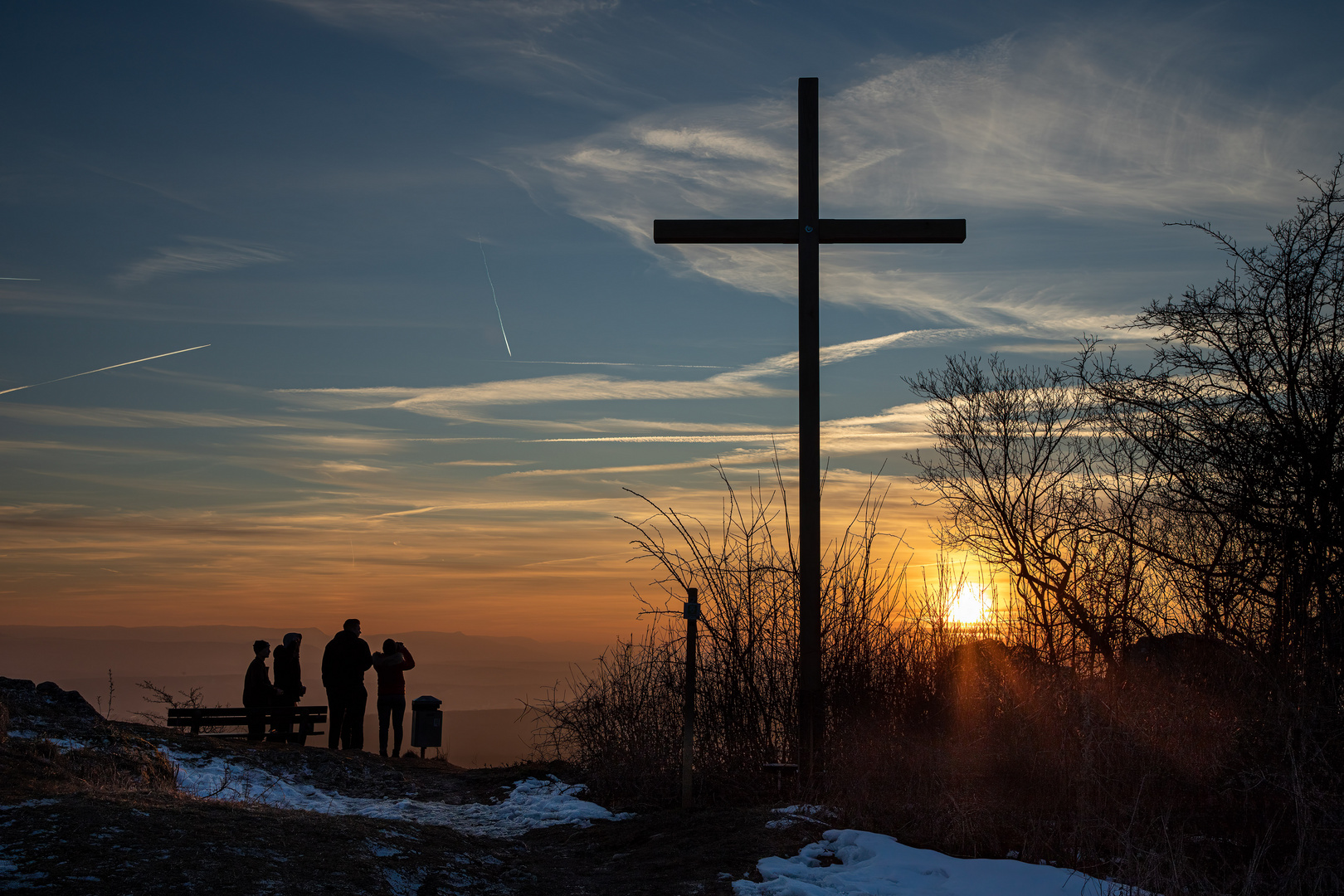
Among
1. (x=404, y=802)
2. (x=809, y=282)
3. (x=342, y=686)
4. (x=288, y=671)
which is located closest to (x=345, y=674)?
(x=342, y=686)

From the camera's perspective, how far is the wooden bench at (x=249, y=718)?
12102 millimetres

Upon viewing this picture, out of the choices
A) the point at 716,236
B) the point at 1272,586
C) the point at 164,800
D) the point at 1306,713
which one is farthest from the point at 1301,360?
the point at 164,800

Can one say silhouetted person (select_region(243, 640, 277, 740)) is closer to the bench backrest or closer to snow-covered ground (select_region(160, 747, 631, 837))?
the bench backrest

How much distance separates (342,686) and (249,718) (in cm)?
121

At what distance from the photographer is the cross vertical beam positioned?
775 centimetres

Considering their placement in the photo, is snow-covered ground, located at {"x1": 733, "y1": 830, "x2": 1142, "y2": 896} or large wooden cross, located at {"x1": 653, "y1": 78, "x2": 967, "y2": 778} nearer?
snow-covered ground, located at {"x1": 733, "y1": 830, "x2": 1142, "y2": 896}

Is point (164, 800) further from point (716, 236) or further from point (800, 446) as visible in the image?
point (716, 236)

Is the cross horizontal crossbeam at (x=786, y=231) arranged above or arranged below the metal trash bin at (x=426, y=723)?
above

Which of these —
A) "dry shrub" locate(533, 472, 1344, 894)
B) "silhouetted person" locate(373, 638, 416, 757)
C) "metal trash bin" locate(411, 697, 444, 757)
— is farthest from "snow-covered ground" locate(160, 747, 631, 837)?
"metal trash bin" locate(411, 697, 444, 757)

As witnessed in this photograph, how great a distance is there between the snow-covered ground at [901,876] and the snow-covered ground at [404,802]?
8.80 feet

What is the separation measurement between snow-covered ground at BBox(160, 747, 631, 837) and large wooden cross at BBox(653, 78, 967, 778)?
191 centimetres

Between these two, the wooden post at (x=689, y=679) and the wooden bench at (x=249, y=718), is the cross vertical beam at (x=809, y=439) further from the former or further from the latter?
the wooden bench at (x=249, y=718)

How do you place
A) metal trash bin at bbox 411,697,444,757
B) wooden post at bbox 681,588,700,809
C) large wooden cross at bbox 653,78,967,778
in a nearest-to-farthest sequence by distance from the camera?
wooden post at bbox 681,588,700,809, large wooden cross at bbox 653,78,967,778, metal trash bin at bbox 411,697,444,757

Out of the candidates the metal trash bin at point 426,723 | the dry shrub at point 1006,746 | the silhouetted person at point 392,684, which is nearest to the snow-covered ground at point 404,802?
the dry shrub at point 1006,746
